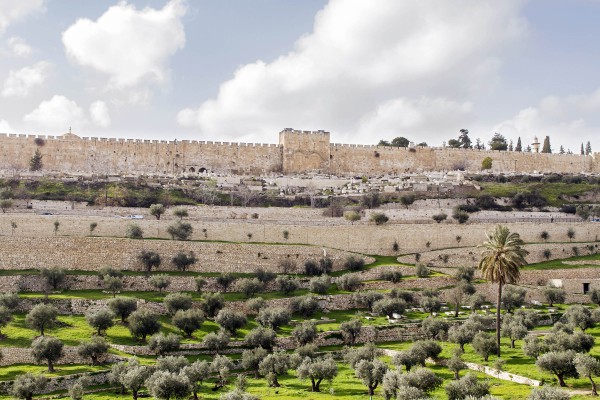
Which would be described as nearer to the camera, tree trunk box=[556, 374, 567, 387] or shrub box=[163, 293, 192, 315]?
tree trunk box=[556, 374, 567, 387]

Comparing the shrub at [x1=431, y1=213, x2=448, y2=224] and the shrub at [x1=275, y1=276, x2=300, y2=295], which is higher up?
the shrub at [x1=431, y1=213, x2=448, y2=224]

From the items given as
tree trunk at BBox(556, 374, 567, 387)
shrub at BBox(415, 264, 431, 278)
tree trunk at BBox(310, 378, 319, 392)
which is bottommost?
tree trunk at BBox(310, 378, 319, 392)

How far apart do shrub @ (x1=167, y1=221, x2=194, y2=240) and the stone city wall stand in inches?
1002

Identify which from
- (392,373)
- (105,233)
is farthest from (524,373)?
(105,233)

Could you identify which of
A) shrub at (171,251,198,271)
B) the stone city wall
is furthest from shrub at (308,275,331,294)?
the stone city wall

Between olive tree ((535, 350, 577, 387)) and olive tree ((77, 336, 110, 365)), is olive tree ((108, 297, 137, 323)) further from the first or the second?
olive tree ((535, 350, 577, 387))

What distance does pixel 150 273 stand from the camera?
39.6 meters

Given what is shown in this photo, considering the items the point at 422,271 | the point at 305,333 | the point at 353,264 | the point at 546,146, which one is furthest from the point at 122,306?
the point at 546,146

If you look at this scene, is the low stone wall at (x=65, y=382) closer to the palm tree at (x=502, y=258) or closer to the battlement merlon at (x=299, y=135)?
the palm tree at (x=502, y=258)

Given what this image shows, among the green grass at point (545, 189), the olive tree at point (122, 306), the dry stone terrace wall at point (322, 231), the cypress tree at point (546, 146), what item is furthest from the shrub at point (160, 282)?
the cypress tree at point (546, 146)

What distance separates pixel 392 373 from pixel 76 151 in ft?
168

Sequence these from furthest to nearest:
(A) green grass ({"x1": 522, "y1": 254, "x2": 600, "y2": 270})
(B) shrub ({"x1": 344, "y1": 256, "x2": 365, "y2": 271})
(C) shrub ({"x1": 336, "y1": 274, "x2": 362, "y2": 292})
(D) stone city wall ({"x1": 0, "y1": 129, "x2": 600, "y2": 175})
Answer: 1. (D) stone city wall ({"x1": 0, "y1": 129, "x2": 600, "y2": 175})
2. (A) green grass ({"x1": 522, "y1": 254, "x2": 600, "y2": 270})
3. (B) shrub ({"x1": 344, "y1": 256, "x2": 365, "y2": 271})
4. (C) shrub ({"x1": 336, "y1": 274, "x2": 362, "y2": 292})

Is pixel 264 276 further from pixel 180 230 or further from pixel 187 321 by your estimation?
pixel 187 321

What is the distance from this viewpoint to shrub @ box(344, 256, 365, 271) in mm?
44031
